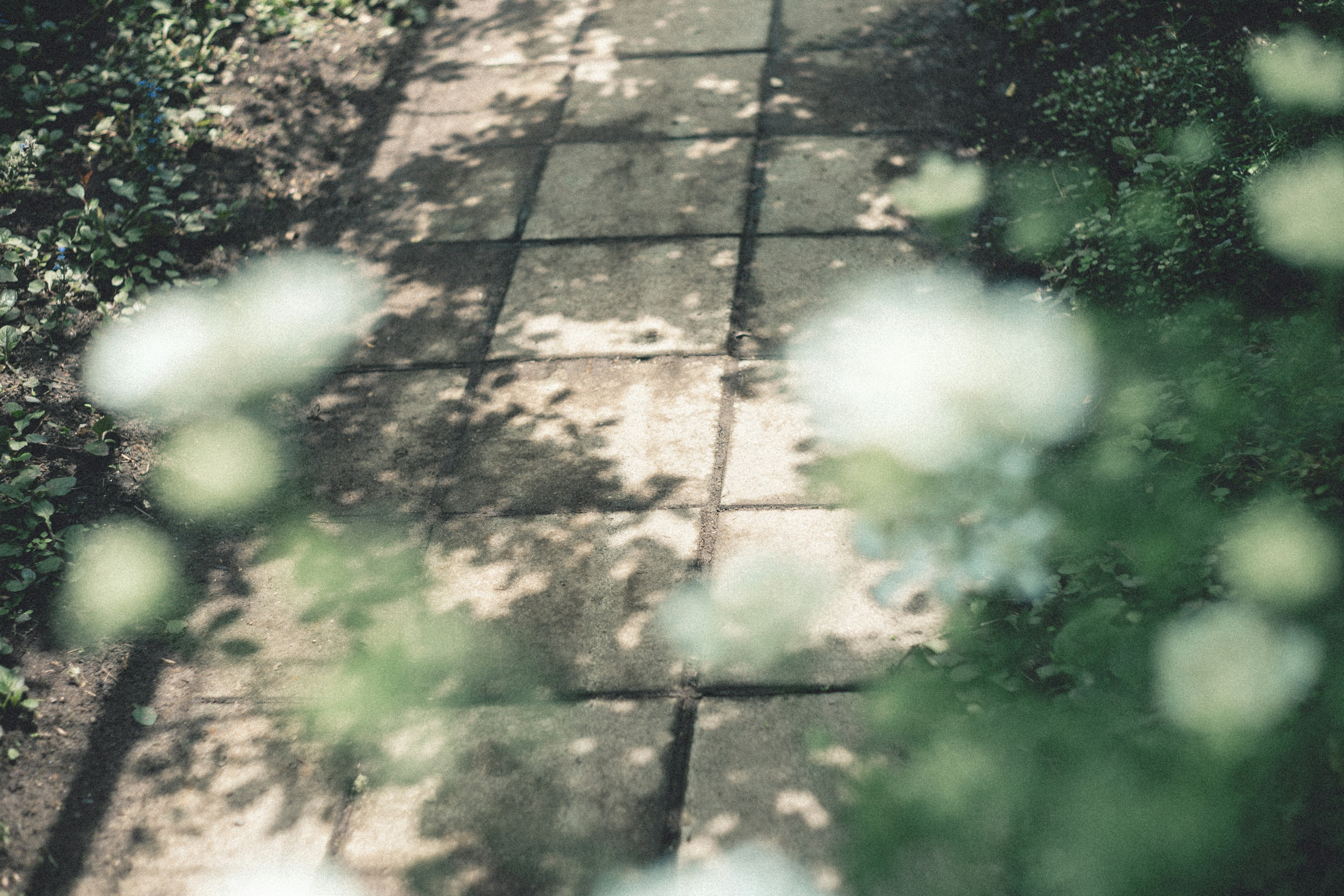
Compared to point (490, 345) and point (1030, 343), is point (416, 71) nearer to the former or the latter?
point (490, 345)

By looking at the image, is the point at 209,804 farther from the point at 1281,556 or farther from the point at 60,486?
the point at 1281,556

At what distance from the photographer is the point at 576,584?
13.1ft

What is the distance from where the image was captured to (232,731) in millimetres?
3682

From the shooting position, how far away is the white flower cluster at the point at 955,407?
3873mm

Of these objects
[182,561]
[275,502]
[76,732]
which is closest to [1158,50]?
[275,502]

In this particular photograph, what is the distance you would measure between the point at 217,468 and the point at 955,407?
3.77m

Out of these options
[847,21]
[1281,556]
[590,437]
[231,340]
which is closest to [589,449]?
[590,437]

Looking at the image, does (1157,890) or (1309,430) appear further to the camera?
(1309,430)

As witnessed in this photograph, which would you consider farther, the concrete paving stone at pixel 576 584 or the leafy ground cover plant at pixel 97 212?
the leafy ground cover plant at pixel 97 212

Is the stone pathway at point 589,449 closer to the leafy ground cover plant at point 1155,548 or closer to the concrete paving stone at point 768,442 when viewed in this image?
the concrete paving stone at point 768,442

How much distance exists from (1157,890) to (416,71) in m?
7.34

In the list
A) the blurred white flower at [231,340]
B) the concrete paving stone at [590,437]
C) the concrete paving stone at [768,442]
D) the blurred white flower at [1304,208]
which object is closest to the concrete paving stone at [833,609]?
the concrete paving stone at [768,442]

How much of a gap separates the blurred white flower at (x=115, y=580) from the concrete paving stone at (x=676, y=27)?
5156 millimetres

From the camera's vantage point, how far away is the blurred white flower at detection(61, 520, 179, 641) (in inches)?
158
